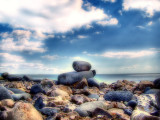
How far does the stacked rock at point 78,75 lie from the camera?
9977mm

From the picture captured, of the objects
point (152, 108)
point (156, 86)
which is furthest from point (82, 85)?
point (152, 108)

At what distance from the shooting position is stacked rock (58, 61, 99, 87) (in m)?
9.98

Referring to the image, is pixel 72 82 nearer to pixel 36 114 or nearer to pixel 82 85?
pixel 82 85

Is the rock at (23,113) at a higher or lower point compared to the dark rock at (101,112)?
higher

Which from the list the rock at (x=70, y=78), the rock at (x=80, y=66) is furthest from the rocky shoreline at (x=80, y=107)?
the rock at (x=80, y=66)

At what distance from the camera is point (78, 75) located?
10.3 meters

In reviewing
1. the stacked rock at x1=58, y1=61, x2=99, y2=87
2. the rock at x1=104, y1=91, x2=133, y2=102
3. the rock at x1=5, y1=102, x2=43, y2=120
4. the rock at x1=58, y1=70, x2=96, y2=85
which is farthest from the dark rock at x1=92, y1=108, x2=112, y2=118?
the rock at x1=58, y1=70, x2=96, y2=85

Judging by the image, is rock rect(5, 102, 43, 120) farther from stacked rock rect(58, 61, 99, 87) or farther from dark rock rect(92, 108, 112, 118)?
stacked rock rect(58, 61, 99, 87)

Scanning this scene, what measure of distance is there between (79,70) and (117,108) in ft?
24.3

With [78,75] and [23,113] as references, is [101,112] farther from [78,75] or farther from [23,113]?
[78,75]

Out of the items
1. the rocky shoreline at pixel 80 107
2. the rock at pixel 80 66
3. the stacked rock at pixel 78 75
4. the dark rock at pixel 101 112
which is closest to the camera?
the rocky shoreline at pixel 80 107

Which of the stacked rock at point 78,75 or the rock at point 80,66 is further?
the rock at point 80,66

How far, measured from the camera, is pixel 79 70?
11.0m

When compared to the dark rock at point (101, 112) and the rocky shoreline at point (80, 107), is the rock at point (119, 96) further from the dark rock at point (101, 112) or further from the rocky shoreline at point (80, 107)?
the dark rock at point (101, 112)
